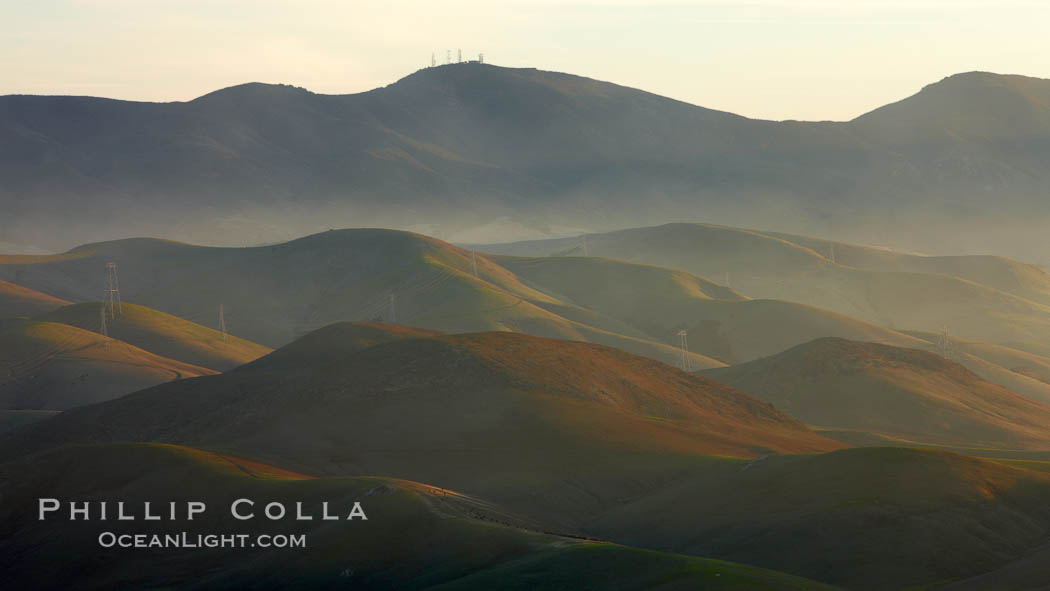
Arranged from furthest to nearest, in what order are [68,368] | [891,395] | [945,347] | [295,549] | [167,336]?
[945,347], [167,336], [68,368], [891,395], [295,549]

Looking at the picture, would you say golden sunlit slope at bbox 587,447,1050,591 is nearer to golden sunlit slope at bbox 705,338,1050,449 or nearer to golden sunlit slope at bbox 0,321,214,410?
golden sunlit slope at bbox 705,338,1050,449

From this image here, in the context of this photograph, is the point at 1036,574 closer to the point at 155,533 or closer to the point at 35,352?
the point at 155,533

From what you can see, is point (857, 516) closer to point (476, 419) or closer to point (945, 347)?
Result: point (476, 419)

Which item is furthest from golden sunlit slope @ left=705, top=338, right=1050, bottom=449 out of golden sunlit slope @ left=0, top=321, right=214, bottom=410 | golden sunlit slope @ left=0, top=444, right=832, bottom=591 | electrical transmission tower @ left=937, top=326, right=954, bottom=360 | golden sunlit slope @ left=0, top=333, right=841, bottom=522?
golden sunlit slope @ left=0, top=444, right=832, bottom=591

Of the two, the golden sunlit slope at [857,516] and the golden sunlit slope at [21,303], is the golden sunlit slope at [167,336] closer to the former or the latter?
the golden sunlit slope at [21,303]

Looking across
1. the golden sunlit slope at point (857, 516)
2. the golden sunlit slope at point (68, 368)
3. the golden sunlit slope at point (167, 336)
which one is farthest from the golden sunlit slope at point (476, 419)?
the golden sunlit slope at point (167, 336)

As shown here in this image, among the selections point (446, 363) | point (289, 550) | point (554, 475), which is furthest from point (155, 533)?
point (446, 363)

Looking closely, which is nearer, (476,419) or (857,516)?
(857,516)

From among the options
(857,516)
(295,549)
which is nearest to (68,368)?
(295,549)
